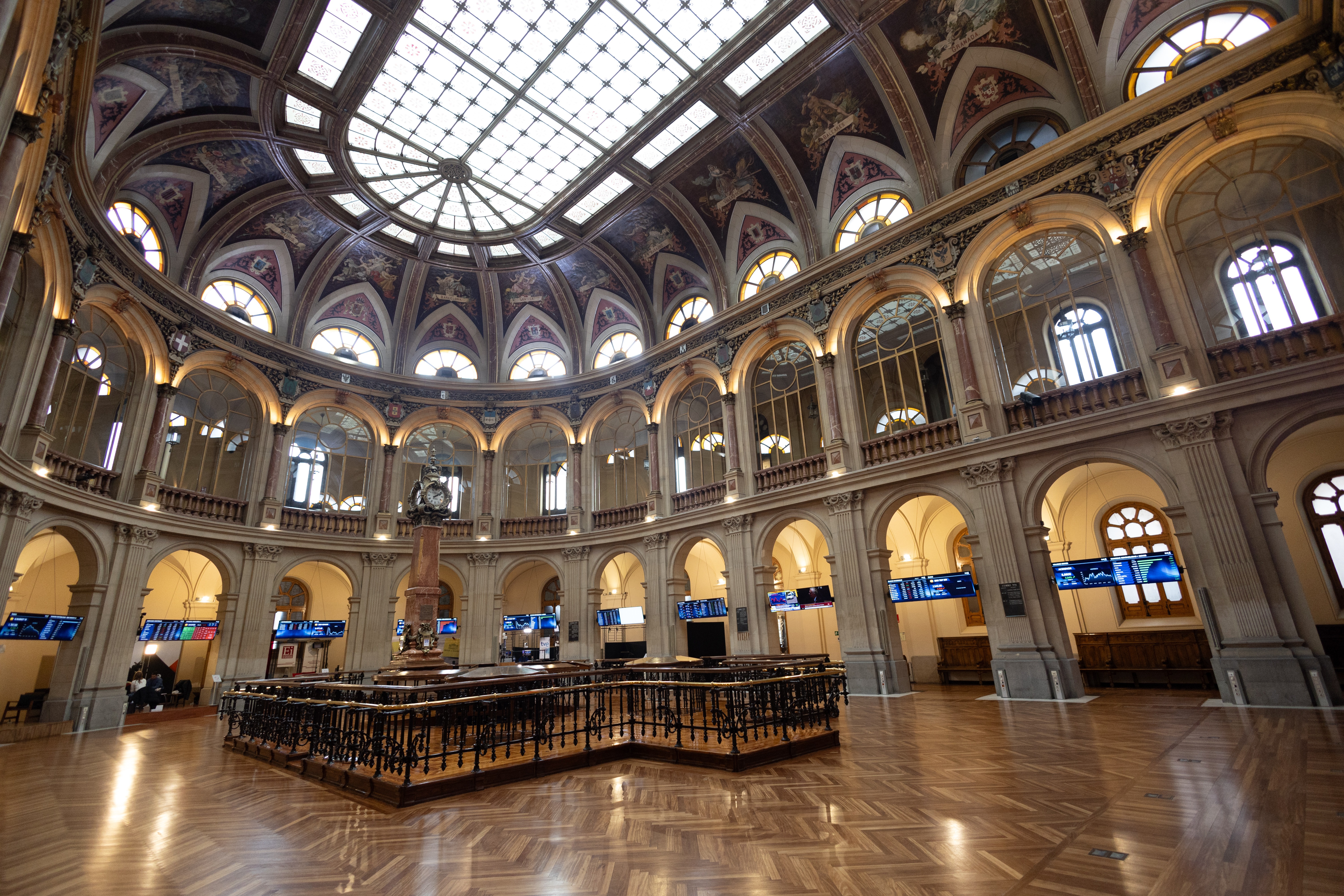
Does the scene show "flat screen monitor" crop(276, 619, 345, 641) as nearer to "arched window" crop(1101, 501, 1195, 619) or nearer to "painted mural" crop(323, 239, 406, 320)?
"painted mural" crop(323, 239, 406, 320)

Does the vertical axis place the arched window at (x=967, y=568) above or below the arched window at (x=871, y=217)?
below

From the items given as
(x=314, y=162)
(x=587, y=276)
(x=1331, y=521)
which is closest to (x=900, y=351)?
(x=1331, y=521)

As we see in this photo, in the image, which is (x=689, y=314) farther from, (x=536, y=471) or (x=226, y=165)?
(x=226, y=165)

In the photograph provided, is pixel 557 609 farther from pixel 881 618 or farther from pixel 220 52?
pixel 220 52

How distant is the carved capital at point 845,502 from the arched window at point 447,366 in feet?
49.4

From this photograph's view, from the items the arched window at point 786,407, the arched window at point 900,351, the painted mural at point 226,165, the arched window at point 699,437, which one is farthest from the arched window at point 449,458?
the arched window at point 900,351

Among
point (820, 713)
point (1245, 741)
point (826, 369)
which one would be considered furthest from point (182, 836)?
point (826, 369)

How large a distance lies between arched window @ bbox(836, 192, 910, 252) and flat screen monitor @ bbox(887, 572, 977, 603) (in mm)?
8717

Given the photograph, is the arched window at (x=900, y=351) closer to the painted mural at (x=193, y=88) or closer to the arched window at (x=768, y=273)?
the arched window at (x=768, y=273)

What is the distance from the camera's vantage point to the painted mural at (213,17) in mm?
12625

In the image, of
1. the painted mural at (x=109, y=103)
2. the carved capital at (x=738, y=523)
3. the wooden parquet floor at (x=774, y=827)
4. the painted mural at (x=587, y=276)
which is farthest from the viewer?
the painted mural at (x=587, y=276)

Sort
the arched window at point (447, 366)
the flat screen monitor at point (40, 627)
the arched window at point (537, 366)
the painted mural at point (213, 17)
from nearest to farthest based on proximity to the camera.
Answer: the flat screen monitor at point (40, 627) < the painted mural at point (213, 17) < the arched window at point (447, 366) < the arched window at point (537, 366)

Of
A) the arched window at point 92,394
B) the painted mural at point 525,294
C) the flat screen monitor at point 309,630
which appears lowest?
the flat screen monitor at point 309,630

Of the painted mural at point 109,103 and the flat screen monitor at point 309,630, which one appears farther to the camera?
the flat screen monitor at point 309,630
